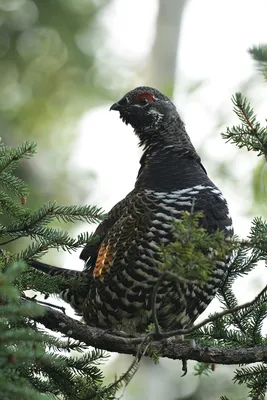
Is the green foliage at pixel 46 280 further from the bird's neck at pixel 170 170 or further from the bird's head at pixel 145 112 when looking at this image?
the bird's head at pixel 145 112

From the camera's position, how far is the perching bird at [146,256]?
417 centimetres

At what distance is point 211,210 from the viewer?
427 cm

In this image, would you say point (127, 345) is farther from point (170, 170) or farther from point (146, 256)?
point (170, 170)

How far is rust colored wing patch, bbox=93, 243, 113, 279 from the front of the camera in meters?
4.36

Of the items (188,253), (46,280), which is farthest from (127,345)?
(188,253)

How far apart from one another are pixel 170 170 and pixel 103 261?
84cm

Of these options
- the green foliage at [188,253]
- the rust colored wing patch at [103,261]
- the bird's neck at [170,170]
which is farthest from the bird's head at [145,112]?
the green foliage at [188,253]

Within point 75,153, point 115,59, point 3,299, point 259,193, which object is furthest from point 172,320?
point 115,59

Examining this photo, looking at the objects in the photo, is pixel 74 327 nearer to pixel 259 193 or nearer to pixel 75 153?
pixel 259 193

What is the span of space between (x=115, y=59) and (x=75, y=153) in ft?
8.26

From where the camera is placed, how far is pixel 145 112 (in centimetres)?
529

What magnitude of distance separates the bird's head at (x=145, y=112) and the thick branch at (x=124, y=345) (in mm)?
2146

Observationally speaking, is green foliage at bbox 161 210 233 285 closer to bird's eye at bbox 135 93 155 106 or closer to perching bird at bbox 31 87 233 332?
perching bird at bbox 31 87 233 332

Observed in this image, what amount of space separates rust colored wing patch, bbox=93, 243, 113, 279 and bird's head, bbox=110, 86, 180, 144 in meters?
1.18
